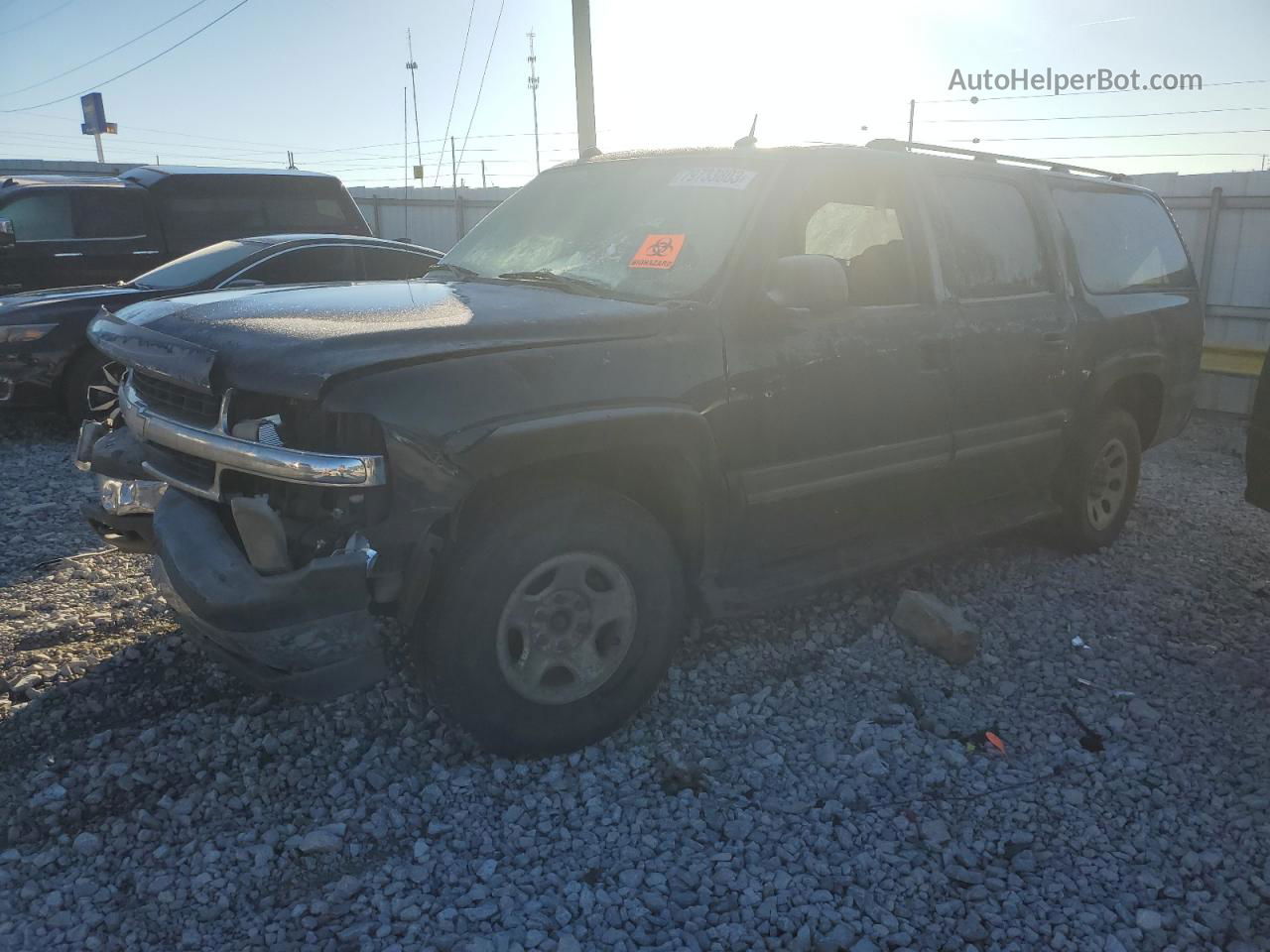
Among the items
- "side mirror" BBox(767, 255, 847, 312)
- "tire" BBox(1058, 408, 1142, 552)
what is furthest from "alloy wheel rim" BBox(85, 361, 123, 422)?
"tire" BBox(1058, 408, 1142, 552)

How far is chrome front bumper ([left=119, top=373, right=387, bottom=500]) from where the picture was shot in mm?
2545

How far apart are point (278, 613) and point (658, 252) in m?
1.82

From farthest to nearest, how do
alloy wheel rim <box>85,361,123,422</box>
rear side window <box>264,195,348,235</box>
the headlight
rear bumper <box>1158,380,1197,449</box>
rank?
rear side window <box>264,195,348,235</box>
the headlight
rear bumper <box>1158,380,1197,449</box>
alloy wheel rim <box>85,361,123,422</box>

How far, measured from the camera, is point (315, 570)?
2.55 meters

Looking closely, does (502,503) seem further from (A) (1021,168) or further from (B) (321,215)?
(B) (321,215)

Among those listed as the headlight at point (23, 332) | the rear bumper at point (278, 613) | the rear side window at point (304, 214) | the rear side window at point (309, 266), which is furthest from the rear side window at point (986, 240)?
the rear side window at point (304, 214)

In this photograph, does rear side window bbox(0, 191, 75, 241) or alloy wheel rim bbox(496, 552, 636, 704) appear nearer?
alloy wheel rim bbox(496, 552, 636, 704)

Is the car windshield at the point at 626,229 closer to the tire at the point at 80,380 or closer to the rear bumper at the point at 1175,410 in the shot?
the rear bumper at the point at 1175,410

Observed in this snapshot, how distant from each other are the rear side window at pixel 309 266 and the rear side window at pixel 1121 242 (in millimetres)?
5124

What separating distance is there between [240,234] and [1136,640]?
8089mm

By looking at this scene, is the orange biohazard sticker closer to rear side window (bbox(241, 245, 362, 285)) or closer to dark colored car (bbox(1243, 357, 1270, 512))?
dark colored car (bbox(1243, 357, 1270, 512))

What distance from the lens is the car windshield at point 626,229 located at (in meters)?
3.48

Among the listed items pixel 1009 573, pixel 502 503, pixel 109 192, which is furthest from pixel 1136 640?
pixel 109 192

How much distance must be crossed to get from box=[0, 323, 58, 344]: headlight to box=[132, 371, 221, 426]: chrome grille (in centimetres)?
449
